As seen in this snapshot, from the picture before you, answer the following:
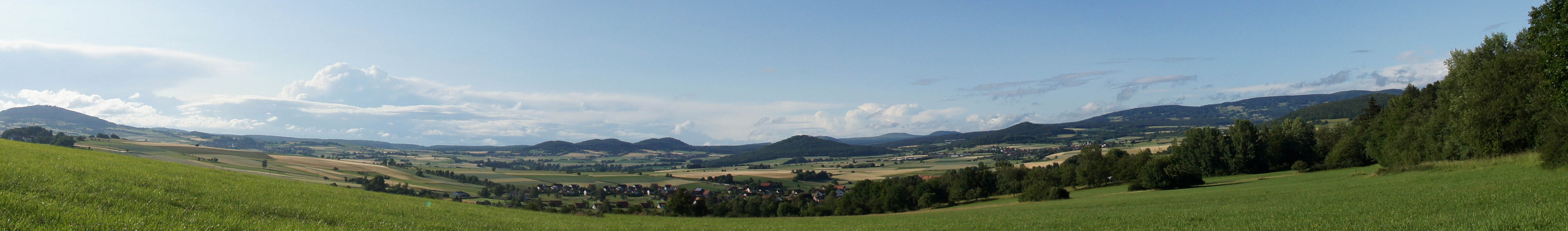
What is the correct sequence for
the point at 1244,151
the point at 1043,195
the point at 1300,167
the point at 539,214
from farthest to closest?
the point at 1244,151 → the point at 1300,167 → the point at 1043,195 → the point at 539,214

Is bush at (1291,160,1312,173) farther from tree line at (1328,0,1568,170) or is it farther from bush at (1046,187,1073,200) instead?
bush at (1046,187,1073,200)

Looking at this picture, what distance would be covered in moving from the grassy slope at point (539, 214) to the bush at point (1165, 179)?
69.9 ft

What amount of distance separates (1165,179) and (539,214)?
159 feet

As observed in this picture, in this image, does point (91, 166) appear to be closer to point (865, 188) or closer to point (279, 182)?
point (279, 182)

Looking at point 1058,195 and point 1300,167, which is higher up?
point 1300,167

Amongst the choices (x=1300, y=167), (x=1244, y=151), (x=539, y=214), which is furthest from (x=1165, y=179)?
(x=539, y=214)

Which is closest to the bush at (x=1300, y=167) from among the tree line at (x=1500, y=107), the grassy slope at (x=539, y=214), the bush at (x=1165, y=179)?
the tree line at (x=1500, y=107)

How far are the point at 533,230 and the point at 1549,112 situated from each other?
4736 cm

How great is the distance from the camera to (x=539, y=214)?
28.1 meters

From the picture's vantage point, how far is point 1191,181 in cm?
5300

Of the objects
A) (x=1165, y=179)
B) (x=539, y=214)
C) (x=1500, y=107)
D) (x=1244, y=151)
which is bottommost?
(x=1165, y=179)

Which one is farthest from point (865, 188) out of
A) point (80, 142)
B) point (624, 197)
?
point (80, 142)

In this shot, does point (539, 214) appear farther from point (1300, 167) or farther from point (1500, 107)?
point (1300, 167)

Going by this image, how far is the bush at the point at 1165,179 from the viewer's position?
51.5 metres
